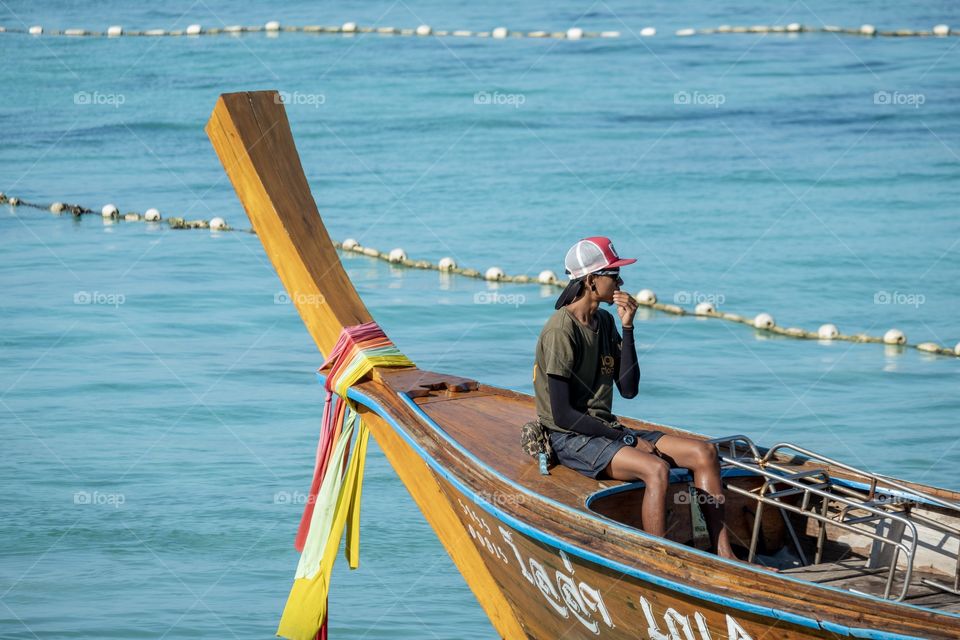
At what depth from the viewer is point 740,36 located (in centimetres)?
2511

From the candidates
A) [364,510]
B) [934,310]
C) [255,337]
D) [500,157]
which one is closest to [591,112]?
[500,157]

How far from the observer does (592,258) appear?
4.91 m

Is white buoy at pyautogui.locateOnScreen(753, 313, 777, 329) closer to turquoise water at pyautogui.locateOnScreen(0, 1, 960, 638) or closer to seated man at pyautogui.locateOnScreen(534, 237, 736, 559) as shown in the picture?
turquoise water at pyautogui.locateOnScreen(0, 1, 960, 638)

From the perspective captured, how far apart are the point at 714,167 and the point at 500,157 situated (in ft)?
9.37

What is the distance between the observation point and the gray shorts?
4.80 meters

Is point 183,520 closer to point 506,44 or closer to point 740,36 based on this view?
point 506,44
